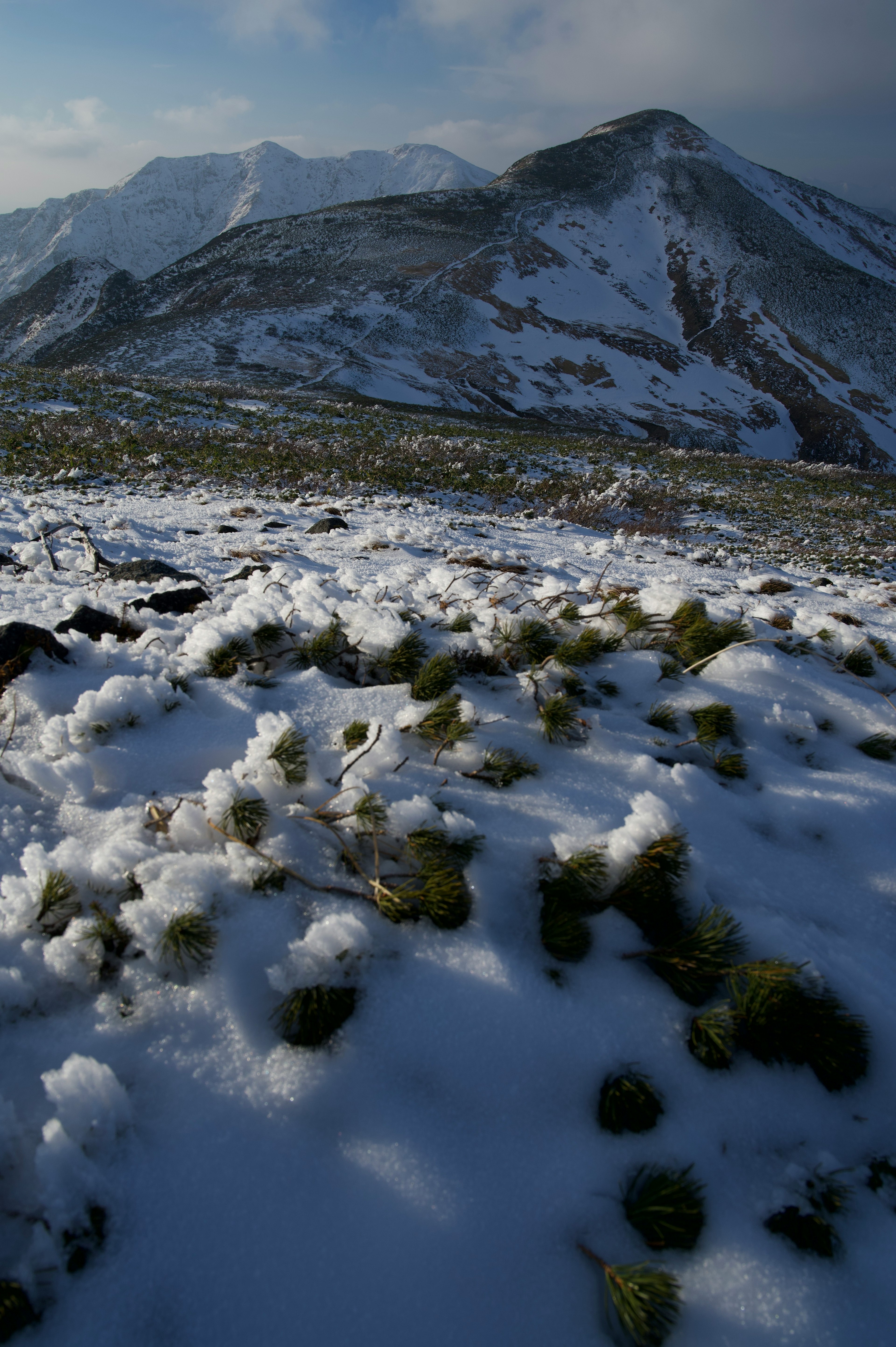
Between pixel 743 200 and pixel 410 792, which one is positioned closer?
pixel 410 792

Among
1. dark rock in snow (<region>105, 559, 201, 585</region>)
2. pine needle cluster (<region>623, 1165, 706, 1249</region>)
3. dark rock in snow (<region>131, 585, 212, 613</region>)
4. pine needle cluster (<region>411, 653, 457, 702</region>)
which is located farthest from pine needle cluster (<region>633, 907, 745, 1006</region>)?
dark rock in snow (<region>105, 559, 201, 585</region>)

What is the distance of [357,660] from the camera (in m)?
3.05

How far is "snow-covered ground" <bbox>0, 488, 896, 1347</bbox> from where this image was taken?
120 centimetres

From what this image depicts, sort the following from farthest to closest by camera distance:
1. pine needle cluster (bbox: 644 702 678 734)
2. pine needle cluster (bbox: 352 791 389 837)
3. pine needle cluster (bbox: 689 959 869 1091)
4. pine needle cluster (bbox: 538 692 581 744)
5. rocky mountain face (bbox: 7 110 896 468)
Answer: rocky mountain face (bbox: 7 110 896 468)
pine needle cluster (bbox: 644 702 678 734)
pine needle cluster (bbox: 538 692 581 744)
pine needle cluster (bbox: 352 791 389 837)
pine needle cluster (bbox: 689 959 869 1091)

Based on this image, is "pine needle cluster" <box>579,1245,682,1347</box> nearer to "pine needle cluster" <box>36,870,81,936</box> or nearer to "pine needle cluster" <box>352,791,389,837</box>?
"pine needle cluster" <box>352,791,389,837</box>

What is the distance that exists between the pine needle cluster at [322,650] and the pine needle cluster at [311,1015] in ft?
5.63

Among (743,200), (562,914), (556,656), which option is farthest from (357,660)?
(743,200)

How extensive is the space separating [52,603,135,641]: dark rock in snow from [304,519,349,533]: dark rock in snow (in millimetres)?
5199

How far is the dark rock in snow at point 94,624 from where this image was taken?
11.0 feet

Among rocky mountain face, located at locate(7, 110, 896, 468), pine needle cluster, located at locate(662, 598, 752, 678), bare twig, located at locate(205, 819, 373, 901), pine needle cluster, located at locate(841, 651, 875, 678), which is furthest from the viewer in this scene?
rocky mountain face, located at locate(7, 110, 896, 468)

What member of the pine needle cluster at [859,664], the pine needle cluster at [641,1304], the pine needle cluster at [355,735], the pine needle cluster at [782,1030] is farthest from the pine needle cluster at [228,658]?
the pine needle cluster at [859,664]

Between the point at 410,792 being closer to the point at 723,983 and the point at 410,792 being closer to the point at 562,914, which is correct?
the point at 562,914

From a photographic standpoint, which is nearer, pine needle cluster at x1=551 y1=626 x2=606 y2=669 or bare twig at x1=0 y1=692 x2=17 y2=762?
bare twig at x1=0 y1=692 x2=17 y2=762

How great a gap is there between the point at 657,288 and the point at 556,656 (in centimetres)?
9228
